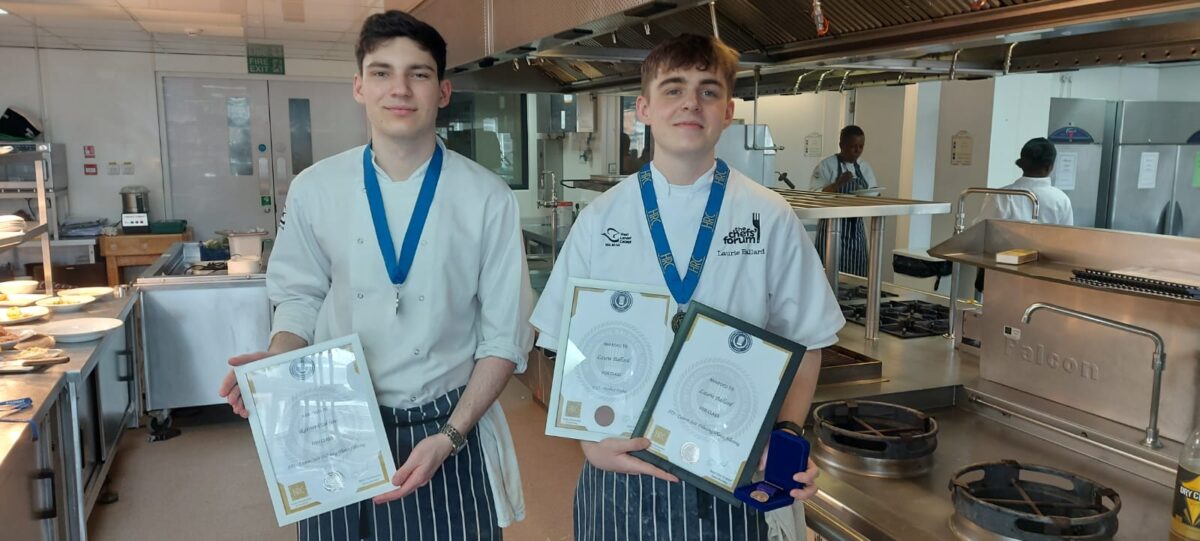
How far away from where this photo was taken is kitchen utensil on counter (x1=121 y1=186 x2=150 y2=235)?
259 inches

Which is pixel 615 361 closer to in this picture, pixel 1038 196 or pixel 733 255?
pixel 733 255

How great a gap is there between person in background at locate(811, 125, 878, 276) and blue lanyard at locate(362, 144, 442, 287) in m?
3.57

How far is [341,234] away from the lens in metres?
1.51

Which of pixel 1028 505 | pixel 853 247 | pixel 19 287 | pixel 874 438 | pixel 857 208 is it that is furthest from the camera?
pixel 853 247

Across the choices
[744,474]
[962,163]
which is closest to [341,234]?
[744,474]

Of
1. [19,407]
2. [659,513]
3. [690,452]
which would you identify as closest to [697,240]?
[690,452]

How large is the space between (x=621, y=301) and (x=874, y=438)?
87 cm

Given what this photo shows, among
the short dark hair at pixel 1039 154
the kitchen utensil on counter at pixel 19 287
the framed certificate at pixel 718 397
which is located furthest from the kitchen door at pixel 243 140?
the framed certificate at pixel 718 397

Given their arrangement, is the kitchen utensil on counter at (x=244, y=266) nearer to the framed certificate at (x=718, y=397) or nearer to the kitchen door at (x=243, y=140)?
the kitchen door at (x=243, y=140)

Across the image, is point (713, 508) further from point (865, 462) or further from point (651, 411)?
point (865, 462)

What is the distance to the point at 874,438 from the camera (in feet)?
6.25

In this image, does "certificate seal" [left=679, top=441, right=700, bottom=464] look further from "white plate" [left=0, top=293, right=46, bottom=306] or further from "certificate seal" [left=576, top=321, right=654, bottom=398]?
"white plate" [left=0, top=293, right=46, bottom=306]

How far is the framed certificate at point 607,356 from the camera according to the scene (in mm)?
1392

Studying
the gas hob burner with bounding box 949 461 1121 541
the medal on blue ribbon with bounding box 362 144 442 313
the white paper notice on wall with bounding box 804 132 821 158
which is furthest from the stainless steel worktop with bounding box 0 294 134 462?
the white paper notice on wall with bounding box 804 132 821 158
